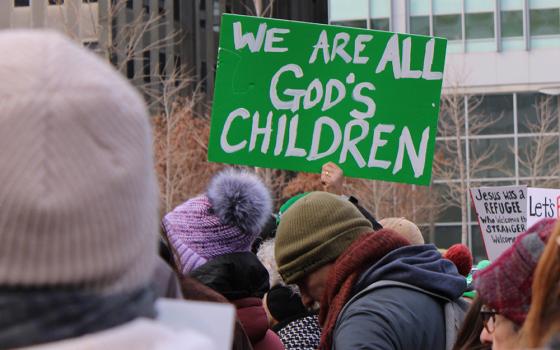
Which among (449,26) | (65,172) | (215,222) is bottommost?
(215,222)

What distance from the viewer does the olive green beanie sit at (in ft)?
12.3

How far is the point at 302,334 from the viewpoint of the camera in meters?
4.27

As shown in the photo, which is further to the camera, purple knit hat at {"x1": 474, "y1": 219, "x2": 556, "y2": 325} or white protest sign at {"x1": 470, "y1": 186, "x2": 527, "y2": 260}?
white protest sign at {"x1": 470, "y1": 186, "x2": 527, "y2": 260}

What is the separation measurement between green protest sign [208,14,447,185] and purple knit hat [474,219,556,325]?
9.68 ft

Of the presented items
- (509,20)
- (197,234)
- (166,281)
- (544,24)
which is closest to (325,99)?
(197,234)

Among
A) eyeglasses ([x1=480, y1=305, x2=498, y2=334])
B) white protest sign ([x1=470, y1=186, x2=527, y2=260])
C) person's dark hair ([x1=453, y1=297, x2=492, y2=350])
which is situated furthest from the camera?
white protest sign ([x1=470, y1=186, x2=527, y2=260])

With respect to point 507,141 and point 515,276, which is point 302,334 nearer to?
point 515,276

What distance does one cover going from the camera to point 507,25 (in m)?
43.7

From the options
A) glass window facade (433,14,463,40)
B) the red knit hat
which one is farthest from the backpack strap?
glass window facade (433,14,463,40)

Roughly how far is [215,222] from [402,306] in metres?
0.70

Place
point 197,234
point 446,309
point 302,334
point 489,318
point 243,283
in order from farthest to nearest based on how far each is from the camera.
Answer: point 302,334 → point 243,283 → point 197,234 → point 446,309 → point 489,318

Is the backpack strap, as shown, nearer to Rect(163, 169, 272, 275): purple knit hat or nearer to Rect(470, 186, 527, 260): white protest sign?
Rect(163, 169, 272, 275): purple knit hat

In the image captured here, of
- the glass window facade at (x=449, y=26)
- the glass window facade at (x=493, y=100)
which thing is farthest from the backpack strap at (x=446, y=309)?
the glass window facade at (x=449, y=26)

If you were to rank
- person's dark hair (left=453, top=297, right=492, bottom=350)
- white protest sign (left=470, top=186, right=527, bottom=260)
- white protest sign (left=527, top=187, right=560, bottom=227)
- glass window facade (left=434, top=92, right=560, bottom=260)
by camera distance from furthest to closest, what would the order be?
1. glass window facade (left=434, top=92, right=560, bottom=260)
2. white protest sign (left=527, top=187, right=560, bottom=227)
3. white protest sign (left=470, top=186, right=527, bottom=260)
4. person's dark hair (left=453, top=297, right=492, bottom=350)
